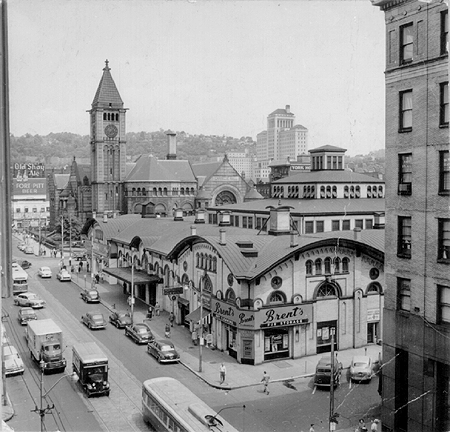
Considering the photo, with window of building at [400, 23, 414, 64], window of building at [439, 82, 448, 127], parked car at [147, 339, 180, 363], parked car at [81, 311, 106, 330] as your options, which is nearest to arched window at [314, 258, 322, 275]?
parked car at [147, 339, 180, 363]

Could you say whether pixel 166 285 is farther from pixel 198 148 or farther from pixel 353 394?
pixel 198 148

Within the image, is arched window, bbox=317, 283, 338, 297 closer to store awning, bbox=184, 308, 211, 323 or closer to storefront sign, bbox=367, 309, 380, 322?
storefront sign, bbox=367, 309, 380, 322

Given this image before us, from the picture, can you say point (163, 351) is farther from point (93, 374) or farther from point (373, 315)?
point (373, 315)

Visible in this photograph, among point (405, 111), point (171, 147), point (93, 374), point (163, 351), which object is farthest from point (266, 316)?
point (171, 147)

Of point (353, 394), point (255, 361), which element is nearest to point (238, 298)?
point (255, 361)

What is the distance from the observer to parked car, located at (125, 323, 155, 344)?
140 ft

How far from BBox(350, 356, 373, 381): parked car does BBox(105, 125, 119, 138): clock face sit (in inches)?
2633

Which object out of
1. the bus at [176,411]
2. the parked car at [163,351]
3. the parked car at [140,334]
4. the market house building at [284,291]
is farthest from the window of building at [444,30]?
the parked car at [140,334]

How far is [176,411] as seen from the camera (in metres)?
24.8

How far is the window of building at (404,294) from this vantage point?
26562mm

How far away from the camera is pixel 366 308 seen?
44062 millimetres

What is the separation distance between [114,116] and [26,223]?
4473 cm

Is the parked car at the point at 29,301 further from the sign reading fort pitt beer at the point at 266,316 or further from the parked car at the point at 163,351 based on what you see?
the sign reading fort pitt beer at the point at 266,316

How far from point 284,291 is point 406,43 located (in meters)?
20.0
